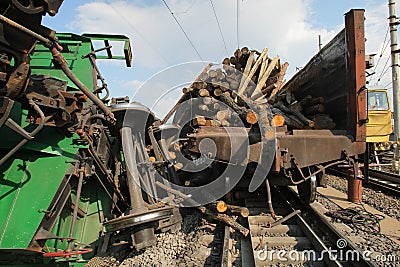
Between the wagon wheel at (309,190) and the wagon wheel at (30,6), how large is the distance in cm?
374

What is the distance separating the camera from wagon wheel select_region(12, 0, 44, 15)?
2.02 metres

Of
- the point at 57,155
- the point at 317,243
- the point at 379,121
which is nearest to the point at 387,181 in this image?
the point at 379,121

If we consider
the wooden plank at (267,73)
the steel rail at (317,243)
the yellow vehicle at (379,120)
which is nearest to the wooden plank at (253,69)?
the wooden plank at (267,73)

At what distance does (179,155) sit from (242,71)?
2.21 meters

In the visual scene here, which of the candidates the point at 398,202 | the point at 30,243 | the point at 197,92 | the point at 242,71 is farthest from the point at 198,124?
the point at 398,202

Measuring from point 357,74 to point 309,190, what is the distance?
1.83m

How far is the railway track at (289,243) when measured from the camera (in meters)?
3.28

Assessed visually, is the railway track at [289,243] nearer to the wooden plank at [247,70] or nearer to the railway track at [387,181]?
the wooden plank at [247,70]

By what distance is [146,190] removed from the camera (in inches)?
169

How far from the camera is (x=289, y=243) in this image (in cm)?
365

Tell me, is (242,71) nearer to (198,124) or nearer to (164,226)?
(198,124)

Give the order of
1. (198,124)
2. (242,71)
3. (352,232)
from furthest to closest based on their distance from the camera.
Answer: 1. (242,71)
2. (198,124)
3. (352,232)

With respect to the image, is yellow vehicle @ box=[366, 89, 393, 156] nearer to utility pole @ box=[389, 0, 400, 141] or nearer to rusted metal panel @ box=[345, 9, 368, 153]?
utility pole @ box=[389, 0, 400, 141]

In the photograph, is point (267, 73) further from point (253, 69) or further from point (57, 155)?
point (57, 155)
